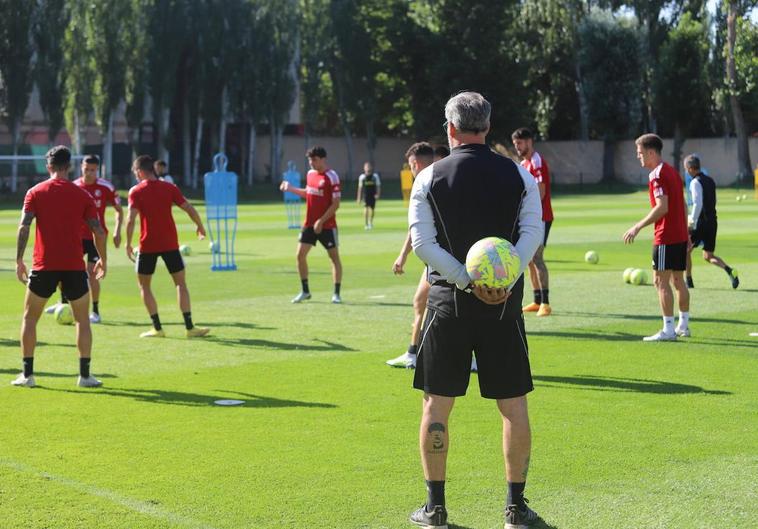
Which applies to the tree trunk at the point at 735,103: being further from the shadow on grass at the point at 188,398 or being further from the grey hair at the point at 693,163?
the shadow on grass at the point at 188,398

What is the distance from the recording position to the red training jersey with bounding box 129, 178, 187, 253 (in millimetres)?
13336

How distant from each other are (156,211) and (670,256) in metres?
5.81

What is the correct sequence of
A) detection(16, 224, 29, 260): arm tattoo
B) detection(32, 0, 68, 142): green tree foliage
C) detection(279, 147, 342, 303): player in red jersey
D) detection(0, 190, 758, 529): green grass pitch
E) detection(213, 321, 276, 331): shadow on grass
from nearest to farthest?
detection(0, 190, 758, 529): green grass pitch < detection(16, 224, 29, 260): arm tattoo < detection(213, 321, 276, 331): shadow on grass < detection(279, 147, 342, 303): player in red jersey < detection(32, 0, 68, 142): green tree foliage

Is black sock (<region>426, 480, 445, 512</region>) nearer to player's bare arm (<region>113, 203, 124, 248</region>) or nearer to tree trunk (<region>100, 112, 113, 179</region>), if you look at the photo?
player's bare arm (<region>113, 203, 124, 248</region>)

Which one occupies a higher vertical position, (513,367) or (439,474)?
(513,367)

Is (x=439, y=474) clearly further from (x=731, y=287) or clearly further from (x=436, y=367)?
(x=731, y=287)

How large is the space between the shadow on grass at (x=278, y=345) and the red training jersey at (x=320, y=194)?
3.67 meters

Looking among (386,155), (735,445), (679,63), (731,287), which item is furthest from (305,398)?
(386,155)

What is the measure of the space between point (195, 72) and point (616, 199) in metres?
24.8

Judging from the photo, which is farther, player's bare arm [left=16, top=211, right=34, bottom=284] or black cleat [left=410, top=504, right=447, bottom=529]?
player's bare arm [left=16, top=211, right=34, bottom=284]

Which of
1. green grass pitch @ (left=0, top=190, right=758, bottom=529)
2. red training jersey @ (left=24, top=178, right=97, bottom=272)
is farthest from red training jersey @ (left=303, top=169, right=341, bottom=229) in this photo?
red training jersey @ (left=24, top=178, right=97, bottom=272)

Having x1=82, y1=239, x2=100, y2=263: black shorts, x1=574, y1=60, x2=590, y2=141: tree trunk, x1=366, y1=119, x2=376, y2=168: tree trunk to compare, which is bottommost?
x1=82, y1=239, x2=100, y2=263: black shorts

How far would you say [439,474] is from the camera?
615cm

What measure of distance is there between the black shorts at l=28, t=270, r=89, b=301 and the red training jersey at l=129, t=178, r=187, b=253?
3.22 metres
